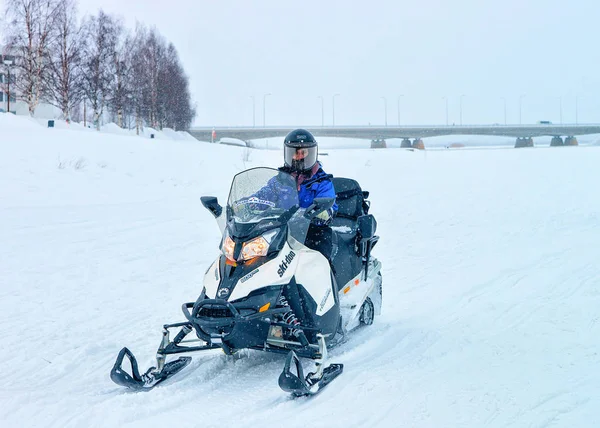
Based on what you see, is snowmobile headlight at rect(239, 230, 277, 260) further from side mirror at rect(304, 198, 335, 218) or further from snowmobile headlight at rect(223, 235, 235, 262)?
side mirror at rect(304, 198, 335, 218)

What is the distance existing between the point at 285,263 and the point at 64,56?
36614 mm

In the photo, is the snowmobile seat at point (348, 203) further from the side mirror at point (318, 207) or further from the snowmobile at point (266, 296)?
the side mirror at point (318, 207)

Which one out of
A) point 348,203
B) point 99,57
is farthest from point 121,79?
point 348,203

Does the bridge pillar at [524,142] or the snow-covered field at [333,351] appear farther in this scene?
the bridge pillar at [524,142]

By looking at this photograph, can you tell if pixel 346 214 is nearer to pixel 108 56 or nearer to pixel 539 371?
pixel 539 371

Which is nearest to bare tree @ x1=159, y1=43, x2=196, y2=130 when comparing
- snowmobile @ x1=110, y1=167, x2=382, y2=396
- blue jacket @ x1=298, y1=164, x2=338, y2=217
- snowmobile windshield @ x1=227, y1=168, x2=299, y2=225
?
blue jacket @ x1=298, y1=164, x2=338, y2=217

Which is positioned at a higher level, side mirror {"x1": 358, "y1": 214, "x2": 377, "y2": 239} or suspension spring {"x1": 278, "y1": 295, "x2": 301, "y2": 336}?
side mirror {"x1": 358, "y1": 214, "x2": 377, "y2": 239}

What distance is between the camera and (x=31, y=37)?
35281 millimetres

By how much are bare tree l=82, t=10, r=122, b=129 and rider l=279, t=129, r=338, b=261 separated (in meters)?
35.4

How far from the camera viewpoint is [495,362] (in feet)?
15.9

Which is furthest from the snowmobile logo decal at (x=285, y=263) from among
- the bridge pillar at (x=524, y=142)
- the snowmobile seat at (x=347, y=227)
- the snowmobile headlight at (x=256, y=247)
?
the bridge pillar at (x=524, y=142)

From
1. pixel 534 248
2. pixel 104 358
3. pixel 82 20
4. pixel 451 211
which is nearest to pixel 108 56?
pixel 82 20

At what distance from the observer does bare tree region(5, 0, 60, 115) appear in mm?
35031

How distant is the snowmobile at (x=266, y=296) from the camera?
14.5 ft
